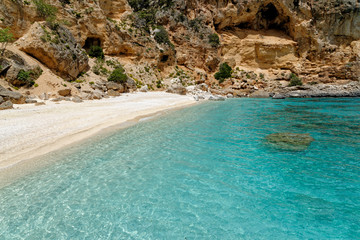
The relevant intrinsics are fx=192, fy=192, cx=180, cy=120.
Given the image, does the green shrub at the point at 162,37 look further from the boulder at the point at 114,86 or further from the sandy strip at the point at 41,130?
the sandy strip at the point at 41,130

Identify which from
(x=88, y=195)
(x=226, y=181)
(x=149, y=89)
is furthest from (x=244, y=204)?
(x=149, y=89)

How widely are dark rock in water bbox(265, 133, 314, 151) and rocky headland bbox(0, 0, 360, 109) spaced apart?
1681cm

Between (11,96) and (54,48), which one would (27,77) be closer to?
(11,96)

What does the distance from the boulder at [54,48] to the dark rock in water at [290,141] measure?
22840 mm

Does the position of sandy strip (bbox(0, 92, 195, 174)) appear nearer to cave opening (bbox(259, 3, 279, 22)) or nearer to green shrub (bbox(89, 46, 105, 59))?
green shrub (bbox(89, 46, 105, 59))

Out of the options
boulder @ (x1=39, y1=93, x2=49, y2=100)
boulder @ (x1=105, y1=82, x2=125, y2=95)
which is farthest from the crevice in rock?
boulder @ (x1=39, y1=93, x2=49, y2=100)

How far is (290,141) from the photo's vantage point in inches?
315

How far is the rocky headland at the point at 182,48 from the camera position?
20.5 m

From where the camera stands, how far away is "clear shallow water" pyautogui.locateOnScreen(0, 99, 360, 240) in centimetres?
324

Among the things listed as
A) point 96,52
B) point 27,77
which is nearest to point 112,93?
point 27,77

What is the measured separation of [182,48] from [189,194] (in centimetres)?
4353

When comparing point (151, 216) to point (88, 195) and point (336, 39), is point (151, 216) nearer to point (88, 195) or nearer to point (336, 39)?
point (88, 195)

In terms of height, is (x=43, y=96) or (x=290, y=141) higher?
(x=43, y=96)

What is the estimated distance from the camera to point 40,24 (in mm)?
21594
